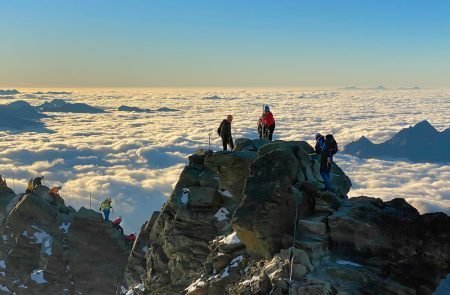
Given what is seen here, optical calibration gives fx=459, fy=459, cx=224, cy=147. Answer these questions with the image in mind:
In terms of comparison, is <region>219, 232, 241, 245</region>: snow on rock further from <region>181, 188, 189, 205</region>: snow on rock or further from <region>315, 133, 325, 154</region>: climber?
<region>181, 188, 189, 205</region>: snow on rock

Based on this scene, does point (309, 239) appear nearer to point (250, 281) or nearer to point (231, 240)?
point (250, 281)

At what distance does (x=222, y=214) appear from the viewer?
29.5 metres

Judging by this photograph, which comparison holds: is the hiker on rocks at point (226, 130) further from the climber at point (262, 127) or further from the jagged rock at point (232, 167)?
the jagged rock at point (232, 167)

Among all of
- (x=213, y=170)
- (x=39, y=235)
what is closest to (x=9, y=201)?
(x=39, y=235)

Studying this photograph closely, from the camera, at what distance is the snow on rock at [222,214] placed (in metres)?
29.3

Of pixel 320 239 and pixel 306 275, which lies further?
pixel 320 239

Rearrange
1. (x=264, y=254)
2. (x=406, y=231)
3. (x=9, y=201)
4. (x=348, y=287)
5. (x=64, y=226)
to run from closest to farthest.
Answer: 1. (x=348, y=287)
2. (x=406, y=231)
3. (x=264, y=254)
4. (x=64, y=226)
5. (x=9, y=201)

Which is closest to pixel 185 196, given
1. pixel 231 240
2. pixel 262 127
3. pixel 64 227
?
pixel 262 127

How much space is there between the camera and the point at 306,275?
17391 mm

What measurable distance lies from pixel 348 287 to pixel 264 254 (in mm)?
4483

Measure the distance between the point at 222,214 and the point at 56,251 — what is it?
40536 mm

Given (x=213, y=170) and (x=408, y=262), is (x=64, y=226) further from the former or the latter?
(x=408, y=262)

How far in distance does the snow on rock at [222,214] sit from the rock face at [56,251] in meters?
34.3

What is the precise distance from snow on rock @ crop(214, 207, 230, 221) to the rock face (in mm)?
34321
